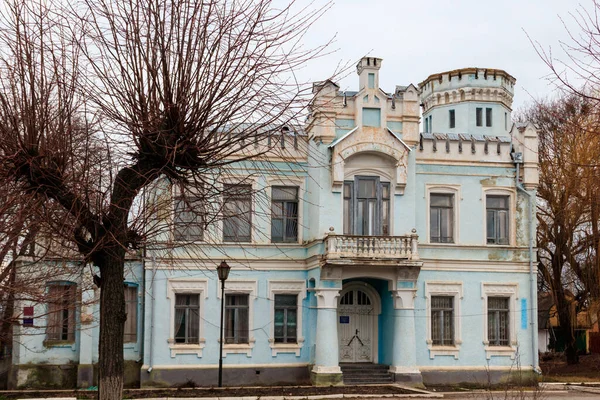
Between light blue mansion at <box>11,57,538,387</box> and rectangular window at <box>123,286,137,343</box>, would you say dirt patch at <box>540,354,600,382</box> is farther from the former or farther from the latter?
rectangular window at <box>123,286,137,343</box>

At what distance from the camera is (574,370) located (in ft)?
112

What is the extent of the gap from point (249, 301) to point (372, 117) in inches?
281

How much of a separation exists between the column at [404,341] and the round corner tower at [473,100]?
39.6 ft

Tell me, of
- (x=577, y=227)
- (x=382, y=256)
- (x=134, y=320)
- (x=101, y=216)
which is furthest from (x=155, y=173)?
(x=577, y=227)

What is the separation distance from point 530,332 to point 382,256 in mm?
6210

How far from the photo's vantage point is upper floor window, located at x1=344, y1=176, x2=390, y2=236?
2662cm

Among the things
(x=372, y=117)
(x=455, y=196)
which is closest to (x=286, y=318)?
(x=455, y=196)

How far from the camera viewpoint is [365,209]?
26703mm

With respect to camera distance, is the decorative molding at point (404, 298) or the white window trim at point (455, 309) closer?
the decorative molding at point (404, 298)

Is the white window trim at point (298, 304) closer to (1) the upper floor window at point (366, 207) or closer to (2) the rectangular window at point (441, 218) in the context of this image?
(1) the upper floor window at point (366, 207)

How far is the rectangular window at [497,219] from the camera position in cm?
2823

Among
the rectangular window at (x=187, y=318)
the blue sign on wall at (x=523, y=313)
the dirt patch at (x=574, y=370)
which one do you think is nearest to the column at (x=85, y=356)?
the rectangular window at (x=187, y=318)

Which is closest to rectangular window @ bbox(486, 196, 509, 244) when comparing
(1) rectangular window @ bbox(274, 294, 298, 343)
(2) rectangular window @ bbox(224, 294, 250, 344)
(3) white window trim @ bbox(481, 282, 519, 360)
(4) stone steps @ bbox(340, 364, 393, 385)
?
(3) white window trim @ bbox(481, 282, 519, 360)

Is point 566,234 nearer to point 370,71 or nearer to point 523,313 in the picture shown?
point 523,313
